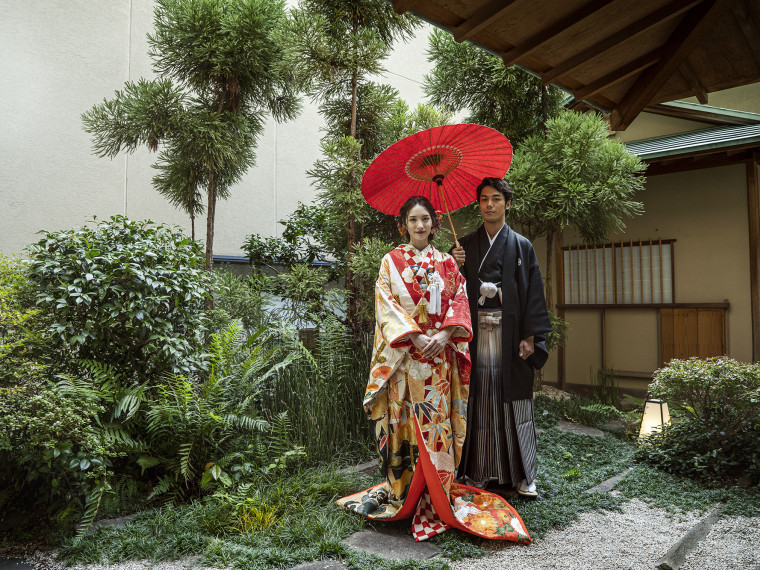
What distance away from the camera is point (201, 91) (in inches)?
225

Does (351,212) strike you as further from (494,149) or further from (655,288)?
(655,288)

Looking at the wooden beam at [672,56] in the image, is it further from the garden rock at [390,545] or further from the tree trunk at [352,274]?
the garden rock at [390,545]

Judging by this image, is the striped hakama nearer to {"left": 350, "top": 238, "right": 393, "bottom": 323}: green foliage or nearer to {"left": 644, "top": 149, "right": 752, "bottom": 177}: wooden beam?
{"left": 350, "top": 238, "right": 393, "bottom": 323}: green foliage

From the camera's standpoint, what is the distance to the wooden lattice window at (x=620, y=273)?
727 cm

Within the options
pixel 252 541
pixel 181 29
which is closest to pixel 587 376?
pixel 252 541

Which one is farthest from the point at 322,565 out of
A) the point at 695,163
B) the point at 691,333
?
the point at 695,163

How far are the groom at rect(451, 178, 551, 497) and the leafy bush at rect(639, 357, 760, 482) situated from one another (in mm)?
A: 1575

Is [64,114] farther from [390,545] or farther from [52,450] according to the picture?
[390,545]

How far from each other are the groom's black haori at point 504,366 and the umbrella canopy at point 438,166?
0.29m

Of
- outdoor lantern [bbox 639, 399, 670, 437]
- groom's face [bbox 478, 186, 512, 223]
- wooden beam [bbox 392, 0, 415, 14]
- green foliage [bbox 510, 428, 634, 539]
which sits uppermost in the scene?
wooden beam [bbox 392, 0, 415, 14]

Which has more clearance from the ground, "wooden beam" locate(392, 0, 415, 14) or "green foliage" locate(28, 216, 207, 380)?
"wooden beam" locate(392, 0, 415, 14)

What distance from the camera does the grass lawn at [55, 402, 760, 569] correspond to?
9.45 ft

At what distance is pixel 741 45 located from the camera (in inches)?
116

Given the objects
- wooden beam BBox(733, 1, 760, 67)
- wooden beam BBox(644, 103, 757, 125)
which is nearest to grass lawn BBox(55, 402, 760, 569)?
wooden beam BBox(733, 1, 760, 67)
